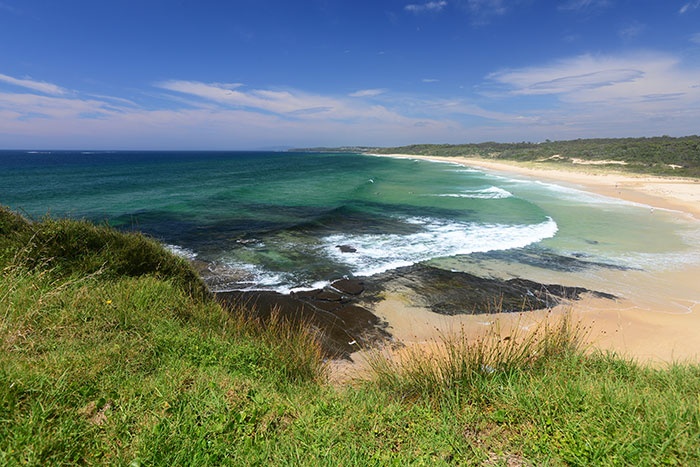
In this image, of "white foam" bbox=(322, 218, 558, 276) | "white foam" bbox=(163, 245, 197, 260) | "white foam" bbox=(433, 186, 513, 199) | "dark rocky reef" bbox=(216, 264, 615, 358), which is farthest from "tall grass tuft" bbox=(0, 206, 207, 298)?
"white foam" bbox=(433, 186, 513, 199)

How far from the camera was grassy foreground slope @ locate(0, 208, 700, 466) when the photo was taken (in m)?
2.81

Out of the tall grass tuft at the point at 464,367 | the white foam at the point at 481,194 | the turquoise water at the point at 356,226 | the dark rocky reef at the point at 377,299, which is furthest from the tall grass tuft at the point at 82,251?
the white foam at the point at 481,194

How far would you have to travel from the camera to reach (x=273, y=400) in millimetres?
3658

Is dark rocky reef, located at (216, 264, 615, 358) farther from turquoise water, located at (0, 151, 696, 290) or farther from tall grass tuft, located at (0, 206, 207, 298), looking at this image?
tall grass tuft, located at (0, 206, 207, 298)

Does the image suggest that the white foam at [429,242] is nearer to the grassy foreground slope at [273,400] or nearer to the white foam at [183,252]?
the white foam at [183,252]

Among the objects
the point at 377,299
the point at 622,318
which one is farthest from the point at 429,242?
the point at 622,318

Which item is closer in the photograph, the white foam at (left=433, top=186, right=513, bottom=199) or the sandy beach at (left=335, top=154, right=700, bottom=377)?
the sandy beach at (left=335, top=154, right=700, bottom=377)

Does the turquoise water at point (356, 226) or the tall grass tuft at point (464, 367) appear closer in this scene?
the tall grass tuft at point (464, 367)

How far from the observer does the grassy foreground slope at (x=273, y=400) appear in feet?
9.21

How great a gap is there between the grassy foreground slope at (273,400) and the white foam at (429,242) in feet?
27.4

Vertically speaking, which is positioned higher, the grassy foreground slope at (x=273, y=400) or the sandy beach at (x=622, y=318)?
the grassy foreground slope at (x=273, y=400)

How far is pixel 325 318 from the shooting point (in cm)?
929

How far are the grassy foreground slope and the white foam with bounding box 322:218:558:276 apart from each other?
834cm

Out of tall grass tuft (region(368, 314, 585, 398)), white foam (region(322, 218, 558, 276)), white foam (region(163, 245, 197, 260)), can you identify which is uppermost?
tall grass tuft (region(368, 314, 585, 398))
